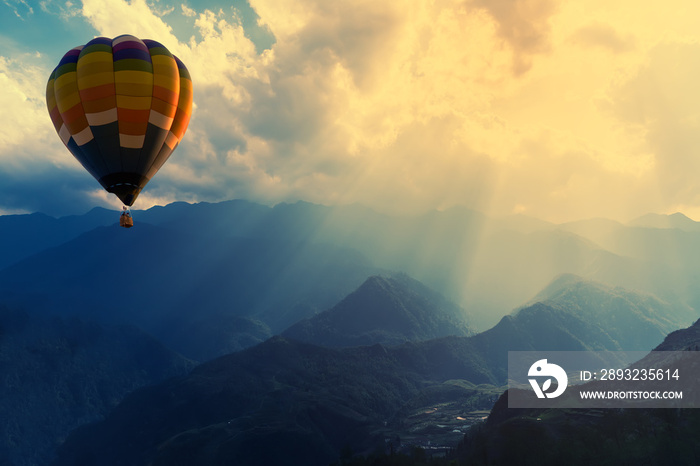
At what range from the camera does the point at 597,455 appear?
91875 millimetres

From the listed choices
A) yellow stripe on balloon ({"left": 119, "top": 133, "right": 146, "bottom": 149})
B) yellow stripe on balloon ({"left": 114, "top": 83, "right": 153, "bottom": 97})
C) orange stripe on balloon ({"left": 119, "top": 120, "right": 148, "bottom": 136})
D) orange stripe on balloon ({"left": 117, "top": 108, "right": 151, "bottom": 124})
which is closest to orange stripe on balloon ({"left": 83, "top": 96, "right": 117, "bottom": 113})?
orange stripe on balloon ({"left": 117, "top": 108, "right": 151, "bottom": 124})

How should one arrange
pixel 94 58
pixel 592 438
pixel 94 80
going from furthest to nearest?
pixel 592 438 < pixel 94 58 < pixel 94 80

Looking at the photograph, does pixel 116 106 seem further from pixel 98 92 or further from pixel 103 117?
pixel 98 92

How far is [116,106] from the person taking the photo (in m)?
52.2

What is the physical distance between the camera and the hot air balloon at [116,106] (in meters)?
52.1

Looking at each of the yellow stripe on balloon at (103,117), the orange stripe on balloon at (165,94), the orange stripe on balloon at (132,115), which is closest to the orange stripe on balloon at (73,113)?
the yellow stripe on balloon at (103,117)

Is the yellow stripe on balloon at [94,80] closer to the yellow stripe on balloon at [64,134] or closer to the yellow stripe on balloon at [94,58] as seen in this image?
the yellow stripe on balloon at [94,58]

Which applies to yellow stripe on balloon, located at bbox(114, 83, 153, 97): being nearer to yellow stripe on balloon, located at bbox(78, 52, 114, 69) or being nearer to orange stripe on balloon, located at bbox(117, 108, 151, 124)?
orange stripe on balloon, located at bbox(117, 108, 151, 124)

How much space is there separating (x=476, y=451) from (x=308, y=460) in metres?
76.2

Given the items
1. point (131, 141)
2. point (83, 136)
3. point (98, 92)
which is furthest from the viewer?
point (131, 141)

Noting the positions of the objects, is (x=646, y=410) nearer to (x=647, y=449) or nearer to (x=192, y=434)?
(x=647, y=449)

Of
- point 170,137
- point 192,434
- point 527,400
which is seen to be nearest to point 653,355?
point 527,400

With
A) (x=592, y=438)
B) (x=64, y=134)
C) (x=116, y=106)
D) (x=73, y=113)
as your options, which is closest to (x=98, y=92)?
(x=116, y=106)

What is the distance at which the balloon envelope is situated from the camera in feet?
171
